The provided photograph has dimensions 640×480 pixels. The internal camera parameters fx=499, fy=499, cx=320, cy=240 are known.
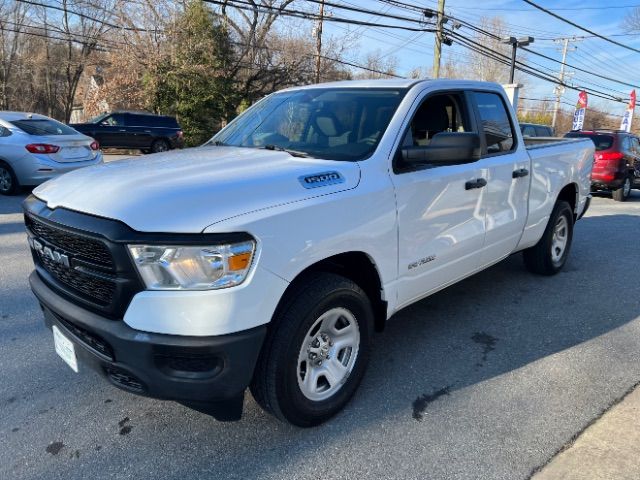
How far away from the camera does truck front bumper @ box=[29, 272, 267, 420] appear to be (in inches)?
84.3

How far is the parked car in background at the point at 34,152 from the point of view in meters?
8.93

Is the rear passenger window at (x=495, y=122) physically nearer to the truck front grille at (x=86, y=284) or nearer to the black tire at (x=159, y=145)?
the truck front grille at (x=86, y=284)

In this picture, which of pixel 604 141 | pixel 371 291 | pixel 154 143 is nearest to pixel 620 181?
pixel 604 141

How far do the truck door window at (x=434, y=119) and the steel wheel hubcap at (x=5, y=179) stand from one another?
863 centimetres

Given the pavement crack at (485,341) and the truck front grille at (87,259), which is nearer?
the truck front grille at (87,259)

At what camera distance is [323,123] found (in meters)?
3.44

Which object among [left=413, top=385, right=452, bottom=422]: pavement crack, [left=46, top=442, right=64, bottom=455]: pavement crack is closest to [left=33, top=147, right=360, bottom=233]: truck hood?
[left=46, top=442, right=64, bottom=455]: pavement crack

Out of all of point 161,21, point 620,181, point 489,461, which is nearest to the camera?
point 489,461

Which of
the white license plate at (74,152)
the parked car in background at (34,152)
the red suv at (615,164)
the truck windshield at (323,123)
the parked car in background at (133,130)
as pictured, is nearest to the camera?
the truck windshield at (323,123)

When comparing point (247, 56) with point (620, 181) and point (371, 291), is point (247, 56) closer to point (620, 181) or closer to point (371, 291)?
point (620, 181)

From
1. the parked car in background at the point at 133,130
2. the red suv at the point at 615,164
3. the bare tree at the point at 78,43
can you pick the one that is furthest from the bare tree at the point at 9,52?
the red suv at the point at 615,164

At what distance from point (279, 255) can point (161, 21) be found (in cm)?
2345

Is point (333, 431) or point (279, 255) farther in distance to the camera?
point (333, 431)

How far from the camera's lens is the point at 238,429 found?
2.73 metres
